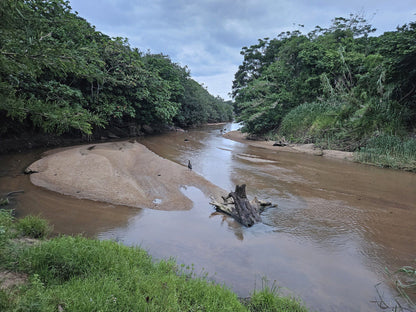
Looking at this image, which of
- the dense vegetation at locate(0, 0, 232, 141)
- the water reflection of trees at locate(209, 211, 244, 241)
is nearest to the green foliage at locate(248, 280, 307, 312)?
the water reflection of trees at locate(209, 211, 244, 241)

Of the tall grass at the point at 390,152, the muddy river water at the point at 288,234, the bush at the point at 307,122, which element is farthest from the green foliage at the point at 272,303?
the bush at the point at 307,122

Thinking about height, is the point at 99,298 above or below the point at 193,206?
above

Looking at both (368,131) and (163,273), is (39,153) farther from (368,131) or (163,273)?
(368,131)

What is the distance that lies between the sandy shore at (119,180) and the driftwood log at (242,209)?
1109mm

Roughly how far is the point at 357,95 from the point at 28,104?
18697mm

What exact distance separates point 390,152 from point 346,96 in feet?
17.8

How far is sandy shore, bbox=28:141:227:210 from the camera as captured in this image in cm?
724

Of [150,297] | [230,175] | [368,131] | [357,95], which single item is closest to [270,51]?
[357,95]

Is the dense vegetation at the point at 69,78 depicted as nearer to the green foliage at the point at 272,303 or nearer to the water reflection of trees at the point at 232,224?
the green foliage at the point at 272,303

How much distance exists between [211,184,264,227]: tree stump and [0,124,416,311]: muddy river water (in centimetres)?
20

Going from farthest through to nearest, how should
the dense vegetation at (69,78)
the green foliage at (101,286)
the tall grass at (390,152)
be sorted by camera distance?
the tall grass at (390,152) < the dense vegetation at (69,78) < the green foliage at (101,286)

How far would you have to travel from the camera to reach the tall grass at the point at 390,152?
12109 millimetres

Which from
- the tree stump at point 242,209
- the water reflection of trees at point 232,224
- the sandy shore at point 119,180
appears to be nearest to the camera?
the water reflection of trees at point 232,224

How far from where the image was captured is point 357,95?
16.8 meters
